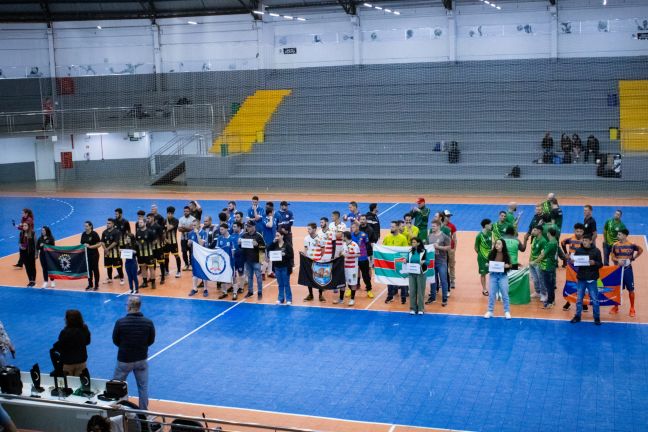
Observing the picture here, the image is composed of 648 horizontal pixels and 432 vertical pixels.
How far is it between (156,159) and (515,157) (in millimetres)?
21658

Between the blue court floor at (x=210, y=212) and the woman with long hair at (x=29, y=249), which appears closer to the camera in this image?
the woman with long hair at (x=29, y=249)

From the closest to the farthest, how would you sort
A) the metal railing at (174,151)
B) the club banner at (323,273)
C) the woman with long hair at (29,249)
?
1. the club banner at (323,273)
2. the woman with long hair at (29,249)
3. the metal railing at (174,151)

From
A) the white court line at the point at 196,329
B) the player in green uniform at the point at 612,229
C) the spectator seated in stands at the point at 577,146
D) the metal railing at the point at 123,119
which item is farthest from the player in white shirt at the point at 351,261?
the metal railing at the point at 123,119

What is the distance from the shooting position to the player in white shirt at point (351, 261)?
17.2 meters

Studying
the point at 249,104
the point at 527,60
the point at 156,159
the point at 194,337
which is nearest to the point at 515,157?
the point at 527,60

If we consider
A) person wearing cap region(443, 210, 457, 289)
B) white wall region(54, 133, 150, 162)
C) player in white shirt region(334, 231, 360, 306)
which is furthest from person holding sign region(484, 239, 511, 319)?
white wall region(54, 133, 150, 162)

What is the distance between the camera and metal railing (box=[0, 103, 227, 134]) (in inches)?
1730

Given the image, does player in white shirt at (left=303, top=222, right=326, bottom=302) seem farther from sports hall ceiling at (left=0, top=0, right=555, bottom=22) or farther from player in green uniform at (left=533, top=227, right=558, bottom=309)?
sports hall ceiling at (left=0, top=0, right=555, bottom=22)

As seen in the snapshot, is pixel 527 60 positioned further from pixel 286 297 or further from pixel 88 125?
pixel 286 297

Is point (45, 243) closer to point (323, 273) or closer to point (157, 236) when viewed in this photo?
point (157, 236)

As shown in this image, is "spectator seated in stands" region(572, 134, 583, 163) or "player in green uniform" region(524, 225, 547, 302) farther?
"spectator seated in stands" region(572, 134, 583, 163)

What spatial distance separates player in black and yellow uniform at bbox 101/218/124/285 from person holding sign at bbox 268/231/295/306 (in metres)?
4.57

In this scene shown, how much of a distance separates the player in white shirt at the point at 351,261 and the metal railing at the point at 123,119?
27494mm

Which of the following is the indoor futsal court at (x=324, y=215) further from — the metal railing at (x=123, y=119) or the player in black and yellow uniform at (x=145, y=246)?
the metal railing at (x=123, y=119)
